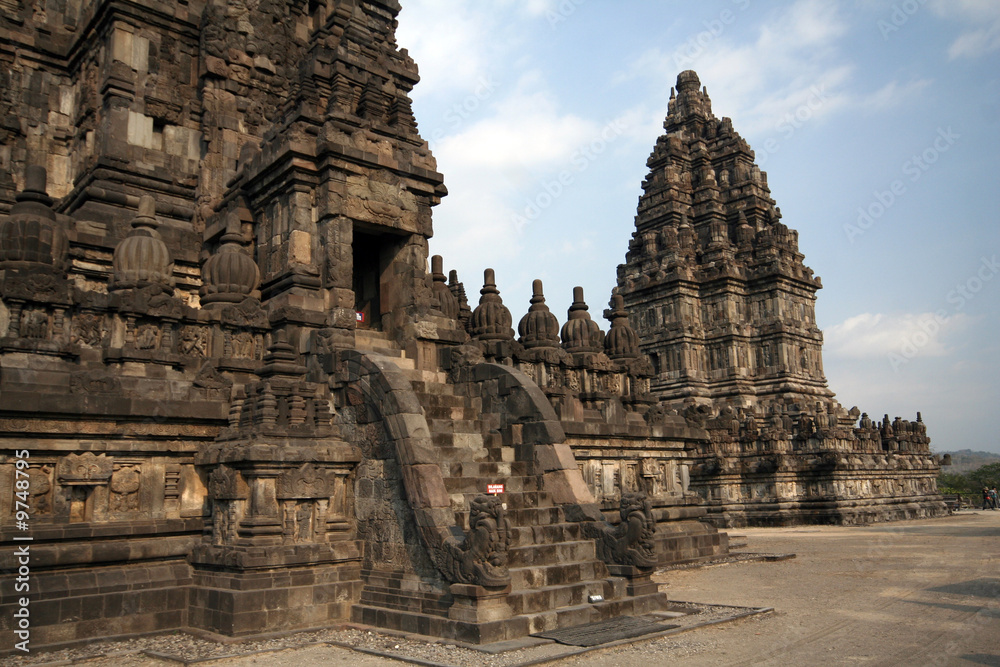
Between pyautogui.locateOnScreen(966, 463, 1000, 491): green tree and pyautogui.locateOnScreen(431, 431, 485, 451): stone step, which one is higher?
pyautogui.locateOnScreen(431, 431, 485, 451): stone step

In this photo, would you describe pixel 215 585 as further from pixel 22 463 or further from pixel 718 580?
pixel 718 580

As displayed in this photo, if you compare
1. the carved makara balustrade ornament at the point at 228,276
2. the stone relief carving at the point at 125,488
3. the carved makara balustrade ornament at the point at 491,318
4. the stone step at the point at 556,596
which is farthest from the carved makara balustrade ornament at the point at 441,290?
the stone step at the point at 556,596

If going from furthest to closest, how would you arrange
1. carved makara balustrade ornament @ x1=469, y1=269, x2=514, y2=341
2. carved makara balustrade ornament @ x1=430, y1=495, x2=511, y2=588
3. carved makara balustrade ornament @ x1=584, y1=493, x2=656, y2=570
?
carved makara balustrade ornament @ x1=469, y1=269, x2=514, y2=341
carved makara balustrade ornament @ x1=584, y1=493, x2=656, y2=570
carved makara balustrade ornament @ x1=430, y1=495, x2=511, y2=588

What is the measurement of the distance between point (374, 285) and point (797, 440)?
2651 centimetres

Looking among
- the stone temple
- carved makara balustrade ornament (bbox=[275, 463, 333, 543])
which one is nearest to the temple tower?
the stone temple

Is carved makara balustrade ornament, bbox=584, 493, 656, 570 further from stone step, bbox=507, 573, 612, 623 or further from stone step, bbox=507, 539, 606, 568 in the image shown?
stone step, bbox=507, 573, 612, 623

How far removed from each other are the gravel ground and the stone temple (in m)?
0.55

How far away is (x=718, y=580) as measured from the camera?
50.7 feet

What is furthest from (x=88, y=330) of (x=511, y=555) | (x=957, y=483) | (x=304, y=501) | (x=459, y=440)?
(x=957, y=483)

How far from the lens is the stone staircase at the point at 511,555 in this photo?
32.6ft

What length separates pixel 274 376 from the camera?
11.9 metres

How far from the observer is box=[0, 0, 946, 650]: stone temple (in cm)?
1055

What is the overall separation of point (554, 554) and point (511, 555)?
0.80 m

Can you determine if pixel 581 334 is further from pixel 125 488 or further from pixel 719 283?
pixel 719 283
